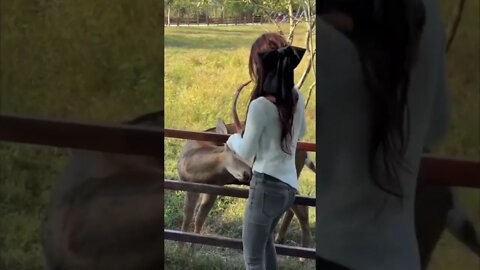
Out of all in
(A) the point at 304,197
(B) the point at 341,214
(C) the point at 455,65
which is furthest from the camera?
(A) the point at 304,197

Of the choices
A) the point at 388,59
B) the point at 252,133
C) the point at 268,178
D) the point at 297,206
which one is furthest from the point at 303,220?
the point at 388,59

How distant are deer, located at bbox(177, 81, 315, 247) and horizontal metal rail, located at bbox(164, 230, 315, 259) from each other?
17 millimetres

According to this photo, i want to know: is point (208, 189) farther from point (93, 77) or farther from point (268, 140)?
point (93, 77)

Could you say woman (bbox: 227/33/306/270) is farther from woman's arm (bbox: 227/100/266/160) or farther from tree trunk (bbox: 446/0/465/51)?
tree trunk (bbox: 446/0/465/51)

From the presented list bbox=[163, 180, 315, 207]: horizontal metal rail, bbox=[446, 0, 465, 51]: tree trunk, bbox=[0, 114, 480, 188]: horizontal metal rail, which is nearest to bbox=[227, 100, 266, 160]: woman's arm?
bbox=[0, 114, 480, 188]: horizontal metal rail

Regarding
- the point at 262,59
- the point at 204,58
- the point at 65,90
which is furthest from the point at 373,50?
the point at 65,90

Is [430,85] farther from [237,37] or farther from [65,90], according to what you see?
[65,90]

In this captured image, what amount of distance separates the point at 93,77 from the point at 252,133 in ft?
1.25

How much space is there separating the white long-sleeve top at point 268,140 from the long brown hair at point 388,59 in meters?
0.33

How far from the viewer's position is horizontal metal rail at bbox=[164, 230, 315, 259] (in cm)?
174

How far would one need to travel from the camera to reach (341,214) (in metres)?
1.31

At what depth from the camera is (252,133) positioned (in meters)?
1.59

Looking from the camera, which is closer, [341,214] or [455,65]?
[455,65]

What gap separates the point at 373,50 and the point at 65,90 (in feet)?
2.41
